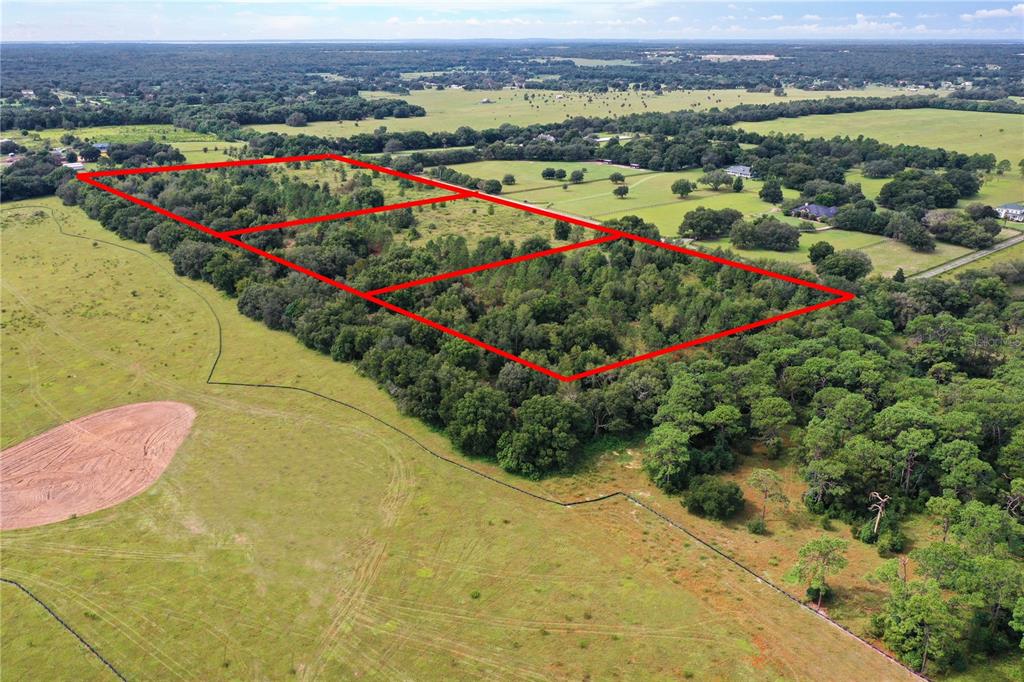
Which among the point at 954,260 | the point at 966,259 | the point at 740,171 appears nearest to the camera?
the point at 954,260

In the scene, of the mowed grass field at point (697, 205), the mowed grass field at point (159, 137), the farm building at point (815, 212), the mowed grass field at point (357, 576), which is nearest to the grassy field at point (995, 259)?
the mowed grass field at point (697, 205)

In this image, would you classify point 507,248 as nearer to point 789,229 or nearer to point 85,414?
point 789,229

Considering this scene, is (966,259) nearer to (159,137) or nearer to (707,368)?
(707,368)

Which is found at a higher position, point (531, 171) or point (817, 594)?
point (531, 171)

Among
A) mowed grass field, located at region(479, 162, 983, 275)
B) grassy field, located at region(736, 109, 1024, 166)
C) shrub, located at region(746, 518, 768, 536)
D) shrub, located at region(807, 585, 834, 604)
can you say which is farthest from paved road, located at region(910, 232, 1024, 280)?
grassy field, located at region(736, 109, 1024, 166)

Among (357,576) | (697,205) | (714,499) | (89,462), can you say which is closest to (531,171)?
(697,205)

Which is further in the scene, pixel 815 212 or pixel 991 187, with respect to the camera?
pixel 991 187

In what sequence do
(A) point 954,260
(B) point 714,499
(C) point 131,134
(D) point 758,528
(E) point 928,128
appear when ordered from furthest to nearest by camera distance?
(E) point 928,128 < (C) point 131,134 < (A) point 954,260 < (B) point 714,499 < (D) point 758,528
